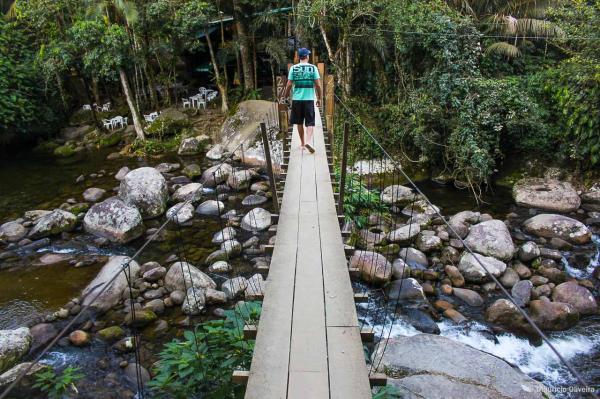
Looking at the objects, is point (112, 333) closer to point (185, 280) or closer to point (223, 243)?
point (185, 280)

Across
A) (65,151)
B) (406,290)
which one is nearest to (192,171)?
(65,151)

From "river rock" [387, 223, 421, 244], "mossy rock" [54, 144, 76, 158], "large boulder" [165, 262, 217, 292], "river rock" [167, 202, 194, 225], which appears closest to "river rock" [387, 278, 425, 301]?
"river rock" [387, 223, 421, 244]

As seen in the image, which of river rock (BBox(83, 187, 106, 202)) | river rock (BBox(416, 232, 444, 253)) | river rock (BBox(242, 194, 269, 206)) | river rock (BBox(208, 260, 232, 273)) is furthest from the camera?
river rock (BBox(83, 187, 106, 202))

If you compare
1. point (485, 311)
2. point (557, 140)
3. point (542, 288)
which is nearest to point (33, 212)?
point (485, 311)

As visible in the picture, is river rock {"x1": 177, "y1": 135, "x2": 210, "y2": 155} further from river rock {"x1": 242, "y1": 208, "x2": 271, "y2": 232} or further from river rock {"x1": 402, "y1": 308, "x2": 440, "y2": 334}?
river rock {"x1": 402, "y1": 308, "x2": 440, "y2": 334}

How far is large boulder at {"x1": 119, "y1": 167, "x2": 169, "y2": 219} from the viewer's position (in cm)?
761

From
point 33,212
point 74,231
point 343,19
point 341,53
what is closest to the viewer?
point 74,231

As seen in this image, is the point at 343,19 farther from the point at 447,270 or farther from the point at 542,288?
the point at 542,288

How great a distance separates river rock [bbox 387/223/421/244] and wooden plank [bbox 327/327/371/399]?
4.34 metres

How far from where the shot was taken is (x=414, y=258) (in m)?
6.13

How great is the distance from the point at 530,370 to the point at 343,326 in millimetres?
3177

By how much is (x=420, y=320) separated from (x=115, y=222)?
Result: 16.8 ft

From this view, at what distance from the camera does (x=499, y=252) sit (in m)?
6.03

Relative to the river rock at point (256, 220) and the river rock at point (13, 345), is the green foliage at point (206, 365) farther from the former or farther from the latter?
the river rock at point (256, 220)
